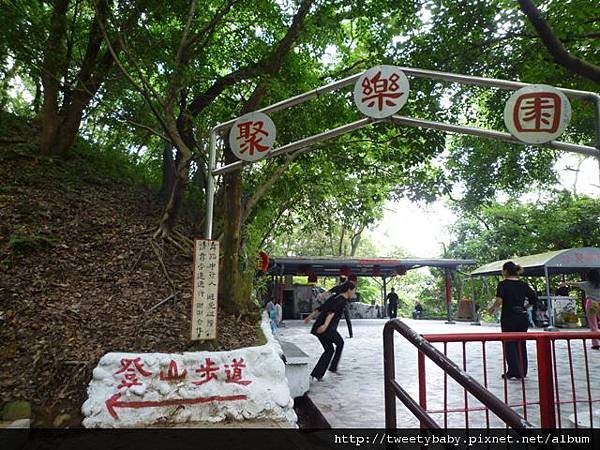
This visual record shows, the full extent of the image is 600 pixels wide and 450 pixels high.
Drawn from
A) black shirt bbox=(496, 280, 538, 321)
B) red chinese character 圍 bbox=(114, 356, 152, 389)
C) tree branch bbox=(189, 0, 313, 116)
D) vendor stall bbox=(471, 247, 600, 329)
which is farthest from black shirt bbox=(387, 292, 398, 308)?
red chinese character 圍 bbox=(114, 356, 152, 389)

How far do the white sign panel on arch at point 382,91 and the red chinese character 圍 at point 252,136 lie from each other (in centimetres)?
134

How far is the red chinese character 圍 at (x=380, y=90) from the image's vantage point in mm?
5301

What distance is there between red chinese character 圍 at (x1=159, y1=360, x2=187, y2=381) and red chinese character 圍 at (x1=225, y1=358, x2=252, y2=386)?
48cm

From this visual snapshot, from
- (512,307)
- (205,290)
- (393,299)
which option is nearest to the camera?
(205,290)

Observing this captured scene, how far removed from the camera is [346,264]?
20797 mm

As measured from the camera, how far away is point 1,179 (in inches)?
373

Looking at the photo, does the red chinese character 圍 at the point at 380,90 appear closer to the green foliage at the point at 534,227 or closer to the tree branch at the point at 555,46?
the tree branch at the point at 555,46

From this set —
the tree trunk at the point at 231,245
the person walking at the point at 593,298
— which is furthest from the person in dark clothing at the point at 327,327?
the person walking at the point at 593,298

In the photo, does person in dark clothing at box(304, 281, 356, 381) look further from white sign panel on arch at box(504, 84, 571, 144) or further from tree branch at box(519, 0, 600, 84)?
tree branch at box(519, 0, 600, 84)

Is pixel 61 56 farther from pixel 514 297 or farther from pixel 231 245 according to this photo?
pixel 514 297

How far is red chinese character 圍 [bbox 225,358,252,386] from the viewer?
16.2 ft

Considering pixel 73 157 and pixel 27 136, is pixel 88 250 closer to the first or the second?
pixel 73 157

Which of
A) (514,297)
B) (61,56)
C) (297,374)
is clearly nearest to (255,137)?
(297,374)

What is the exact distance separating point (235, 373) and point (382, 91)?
12.6ft
